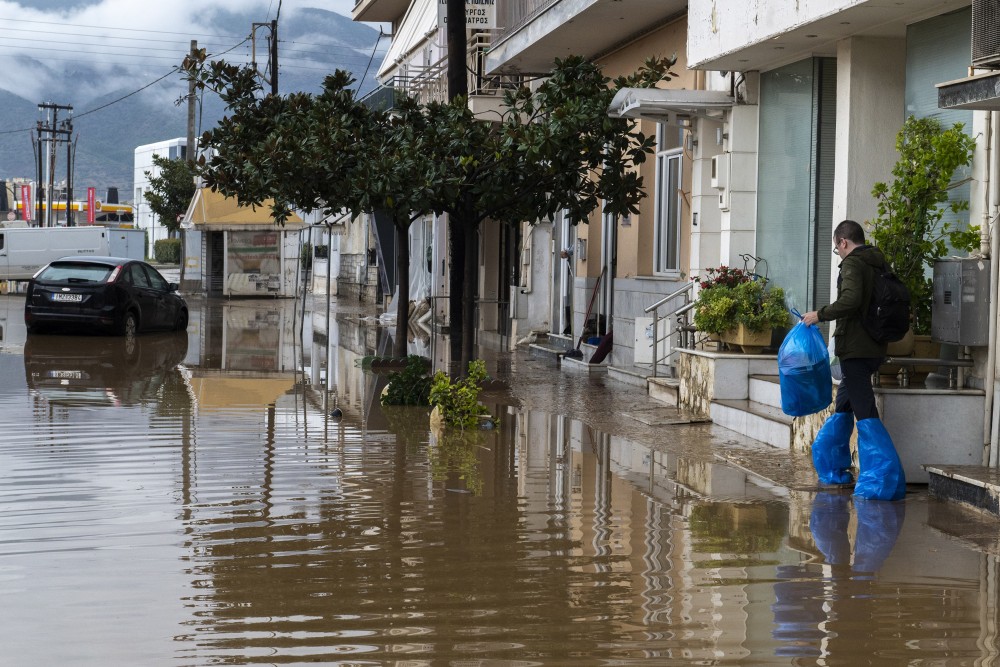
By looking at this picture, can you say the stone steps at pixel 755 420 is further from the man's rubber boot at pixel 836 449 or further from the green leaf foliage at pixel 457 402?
the green leaf foliage at pixel 457 402

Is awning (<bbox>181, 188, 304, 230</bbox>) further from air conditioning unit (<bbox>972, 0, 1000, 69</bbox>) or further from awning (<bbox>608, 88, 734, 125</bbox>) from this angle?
air conditioning unit (<bbox>972, 0, 1000, 69</bbox>)

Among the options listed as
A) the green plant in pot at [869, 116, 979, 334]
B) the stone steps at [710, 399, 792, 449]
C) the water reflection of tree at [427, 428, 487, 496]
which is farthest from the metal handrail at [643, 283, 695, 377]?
the green plant in pot at [869, 116, 979, 334]

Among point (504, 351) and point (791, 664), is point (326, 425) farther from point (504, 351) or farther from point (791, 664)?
point (504, 351)

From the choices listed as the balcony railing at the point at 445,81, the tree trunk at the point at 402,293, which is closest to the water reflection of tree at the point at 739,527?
the tree trunk at the point at 402,293

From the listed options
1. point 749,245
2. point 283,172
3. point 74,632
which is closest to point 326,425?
point 283,172

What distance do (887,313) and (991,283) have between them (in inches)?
31.9

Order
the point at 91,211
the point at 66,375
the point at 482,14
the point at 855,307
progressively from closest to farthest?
the point at 855,307 → the point at 66,375 → the point at 482,14 → the point at 91,211

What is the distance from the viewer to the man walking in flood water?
8812 mm

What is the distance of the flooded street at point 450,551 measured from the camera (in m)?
5.39

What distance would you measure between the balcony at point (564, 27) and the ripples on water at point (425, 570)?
8.03 m

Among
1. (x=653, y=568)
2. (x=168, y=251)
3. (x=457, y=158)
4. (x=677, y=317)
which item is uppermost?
(x=168, y=251)

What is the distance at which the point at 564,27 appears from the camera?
18.1 m

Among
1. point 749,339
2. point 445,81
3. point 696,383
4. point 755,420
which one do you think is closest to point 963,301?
point 755,420

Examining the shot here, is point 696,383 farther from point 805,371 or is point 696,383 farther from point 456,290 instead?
point 456,290
